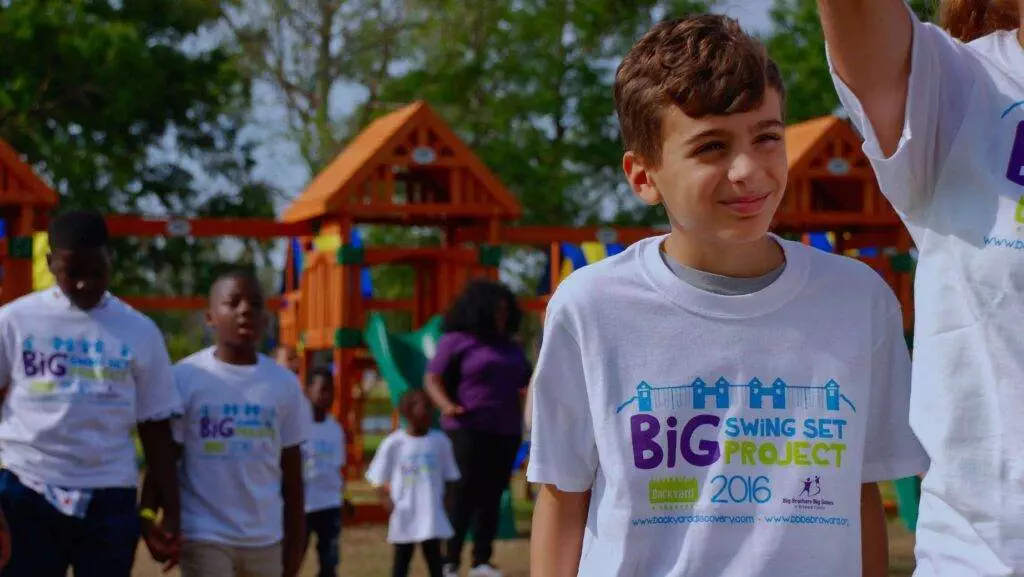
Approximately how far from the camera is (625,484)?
259cm

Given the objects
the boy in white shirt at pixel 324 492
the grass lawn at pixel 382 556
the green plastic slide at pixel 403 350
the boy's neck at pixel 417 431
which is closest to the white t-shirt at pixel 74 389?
the boy in white shirt at pixel 324 492

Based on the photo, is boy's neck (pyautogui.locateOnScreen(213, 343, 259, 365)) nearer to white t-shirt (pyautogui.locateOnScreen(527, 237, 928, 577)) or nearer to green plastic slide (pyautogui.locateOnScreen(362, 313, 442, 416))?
white t-shirt (pyautogui.locateOnScreen(527, 237, 928, 577))

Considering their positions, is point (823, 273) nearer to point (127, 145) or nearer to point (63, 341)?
point (63, 341)

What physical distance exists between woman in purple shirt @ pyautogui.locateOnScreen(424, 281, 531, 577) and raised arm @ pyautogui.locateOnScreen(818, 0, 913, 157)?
800 centimetres

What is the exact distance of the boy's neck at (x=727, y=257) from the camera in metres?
2.67

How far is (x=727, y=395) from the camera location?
2.61 meters

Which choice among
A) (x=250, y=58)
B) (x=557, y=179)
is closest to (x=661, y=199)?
(x=557, y=179)

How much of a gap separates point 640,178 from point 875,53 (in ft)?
1.75

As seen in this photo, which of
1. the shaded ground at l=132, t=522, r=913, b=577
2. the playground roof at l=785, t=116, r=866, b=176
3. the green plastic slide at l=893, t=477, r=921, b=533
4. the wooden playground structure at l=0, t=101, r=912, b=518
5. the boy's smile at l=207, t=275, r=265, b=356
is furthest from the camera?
the playground roof at l=785, t=116, r=866, b=176

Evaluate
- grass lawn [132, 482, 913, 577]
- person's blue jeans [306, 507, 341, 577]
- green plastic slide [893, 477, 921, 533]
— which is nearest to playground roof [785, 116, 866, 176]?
grass lawn [132, 482, 913, 577]

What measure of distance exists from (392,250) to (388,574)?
6955mm

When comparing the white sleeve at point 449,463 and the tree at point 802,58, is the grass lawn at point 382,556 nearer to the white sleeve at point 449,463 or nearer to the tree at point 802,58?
the white sleeve at point 449,463

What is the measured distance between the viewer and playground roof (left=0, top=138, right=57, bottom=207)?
15180 mm

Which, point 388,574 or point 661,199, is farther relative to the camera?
point 388,574
